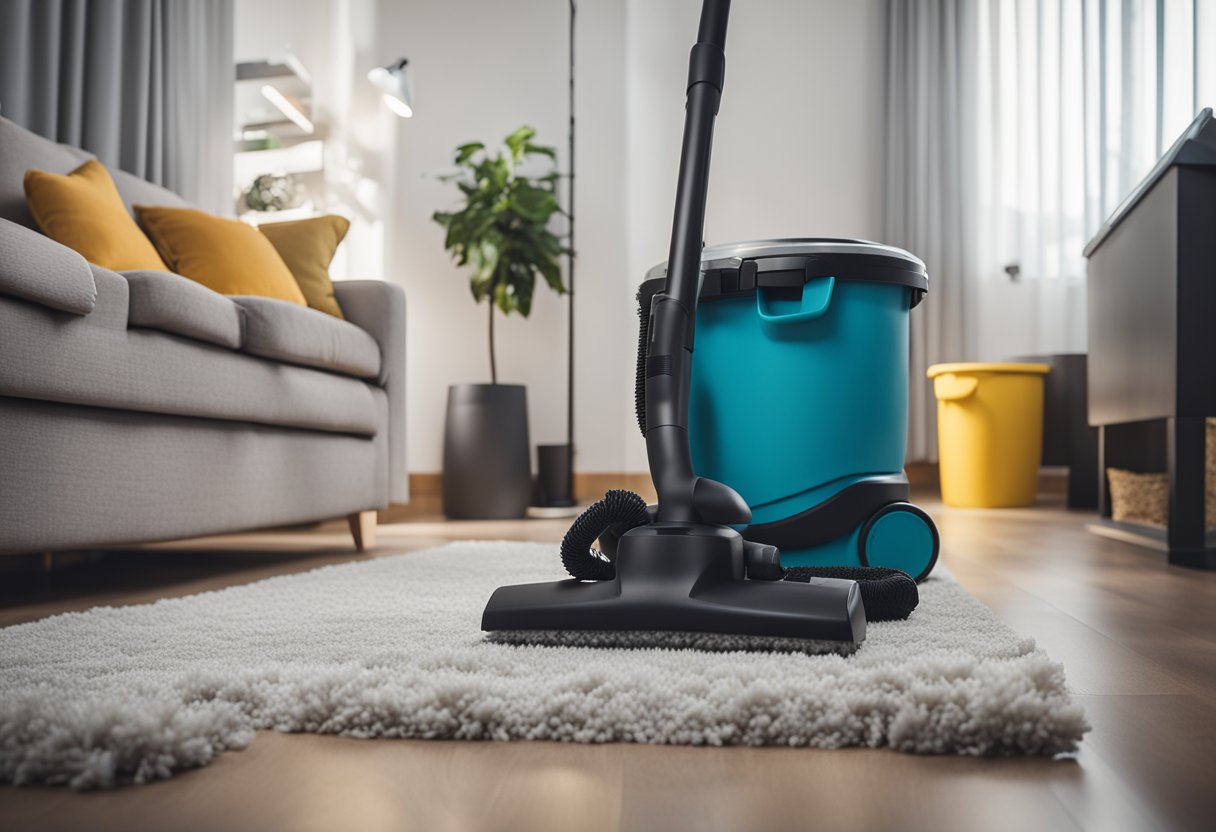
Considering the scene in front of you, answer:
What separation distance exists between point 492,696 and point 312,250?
1993 millimetres

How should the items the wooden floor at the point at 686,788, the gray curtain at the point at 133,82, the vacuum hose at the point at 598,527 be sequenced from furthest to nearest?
the gray curtain at the point at 133,82 < the vacuum hose at the point at 598,527 < the wooden floor at the point at 686,788

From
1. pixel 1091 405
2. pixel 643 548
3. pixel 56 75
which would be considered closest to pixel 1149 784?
pixel 643 548

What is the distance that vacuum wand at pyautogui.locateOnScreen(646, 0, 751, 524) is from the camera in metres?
0.84

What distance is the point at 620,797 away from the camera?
1.63 ft

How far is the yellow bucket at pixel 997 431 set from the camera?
3541 mm

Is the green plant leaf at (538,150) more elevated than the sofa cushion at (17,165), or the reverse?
the green plant leaf at (538,150)

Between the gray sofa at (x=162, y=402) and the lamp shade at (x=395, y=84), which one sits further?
the lamp shade at (x=395, y=84)

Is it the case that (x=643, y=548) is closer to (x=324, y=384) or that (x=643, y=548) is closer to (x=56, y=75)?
(x=324, y=384)

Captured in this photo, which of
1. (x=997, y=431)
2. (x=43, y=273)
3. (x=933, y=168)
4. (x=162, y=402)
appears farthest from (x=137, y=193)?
(x=933, y=168)

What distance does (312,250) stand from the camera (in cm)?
239

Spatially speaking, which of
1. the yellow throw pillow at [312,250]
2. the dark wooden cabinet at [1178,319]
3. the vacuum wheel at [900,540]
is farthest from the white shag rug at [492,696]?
the yellow throw pillow at [312,250]

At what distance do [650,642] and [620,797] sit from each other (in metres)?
0.30

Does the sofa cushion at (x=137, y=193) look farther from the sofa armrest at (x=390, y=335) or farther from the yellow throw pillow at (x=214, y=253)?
the sofa armrest at (x=390, y=335)

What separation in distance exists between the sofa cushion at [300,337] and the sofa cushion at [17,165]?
538 mm
